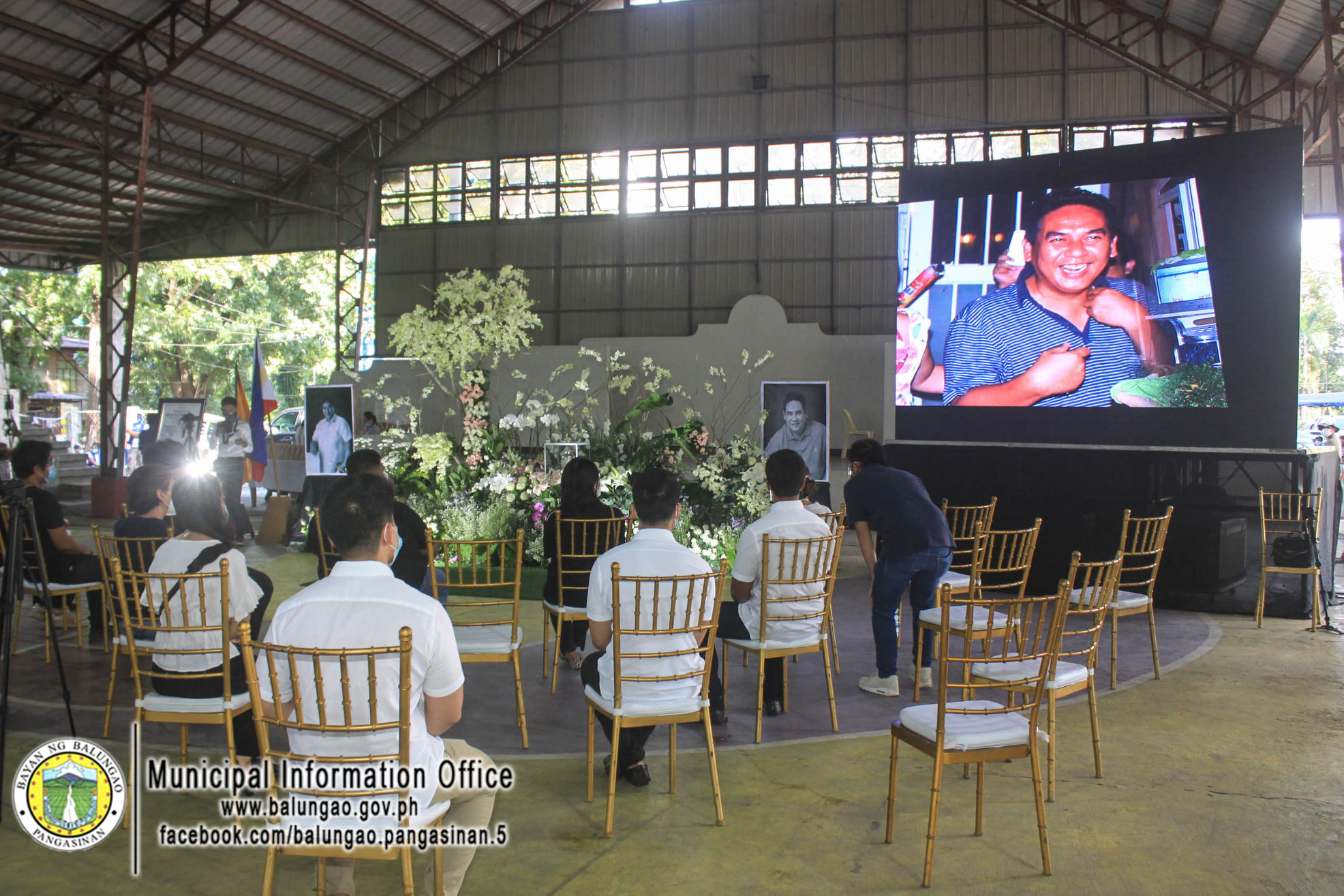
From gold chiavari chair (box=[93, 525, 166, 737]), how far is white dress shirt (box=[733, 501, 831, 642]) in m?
2.28

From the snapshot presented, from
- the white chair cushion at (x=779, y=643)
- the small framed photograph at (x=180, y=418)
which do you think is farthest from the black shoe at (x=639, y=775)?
the small framed photograph at (x=180, y=418)

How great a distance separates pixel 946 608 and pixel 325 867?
68.7 inches

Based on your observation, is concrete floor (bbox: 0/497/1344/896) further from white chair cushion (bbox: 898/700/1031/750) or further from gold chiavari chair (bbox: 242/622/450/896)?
gold chiavari chair (bbox: 242/622/450/896)

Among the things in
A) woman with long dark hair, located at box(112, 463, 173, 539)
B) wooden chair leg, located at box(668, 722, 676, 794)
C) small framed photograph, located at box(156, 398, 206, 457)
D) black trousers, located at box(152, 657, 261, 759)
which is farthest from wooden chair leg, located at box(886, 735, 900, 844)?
small framed photograph, located at box(156, 398, 206, 457)

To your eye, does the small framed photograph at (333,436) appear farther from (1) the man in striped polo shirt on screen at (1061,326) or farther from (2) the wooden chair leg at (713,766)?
(2) the wooden chair leg at (713,766)

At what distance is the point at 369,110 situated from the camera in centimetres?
1579

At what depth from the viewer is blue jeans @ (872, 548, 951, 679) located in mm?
4363

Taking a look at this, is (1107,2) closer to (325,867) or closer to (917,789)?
(917,789)

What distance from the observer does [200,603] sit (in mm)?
3076

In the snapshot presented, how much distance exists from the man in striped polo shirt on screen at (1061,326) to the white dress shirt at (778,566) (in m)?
4.57

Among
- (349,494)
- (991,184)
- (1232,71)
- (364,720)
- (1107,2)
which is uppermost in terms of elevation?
(1107,2)

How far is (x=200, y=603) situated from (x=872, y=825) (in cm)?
233

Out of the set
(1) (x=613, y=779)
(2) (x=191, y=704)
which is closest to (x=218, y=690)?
(2) (x=191, y=704)

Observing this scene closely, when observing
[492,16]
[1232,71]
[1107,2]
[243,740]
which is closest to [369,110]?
[492,16]
